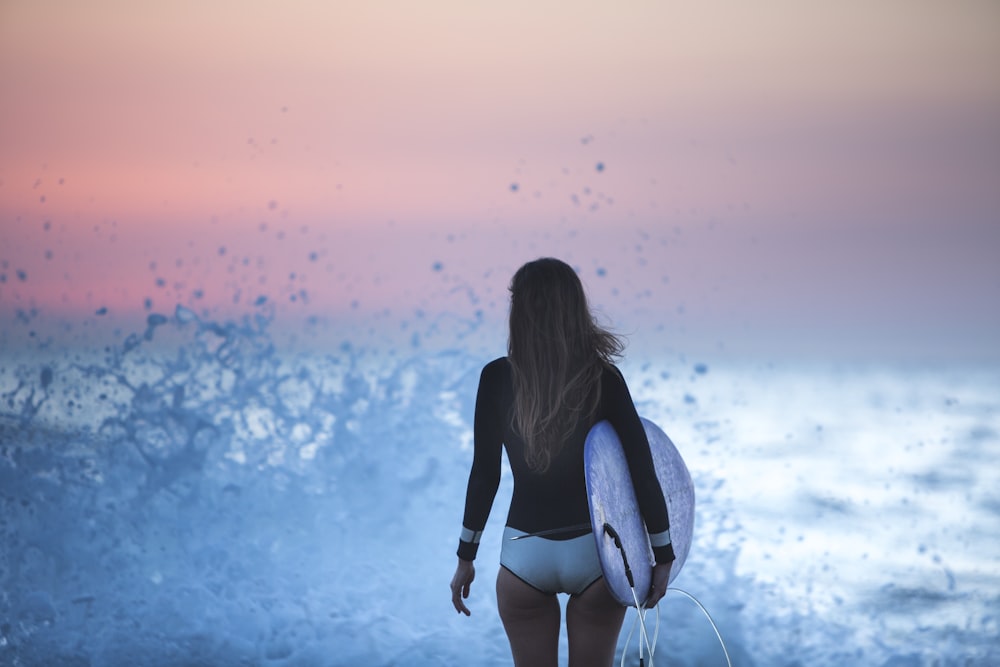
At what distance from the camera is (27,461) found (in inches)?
154

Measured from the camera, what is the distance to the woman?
1.54 metres

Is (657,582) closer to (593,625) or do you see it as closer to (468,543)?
(593,625)

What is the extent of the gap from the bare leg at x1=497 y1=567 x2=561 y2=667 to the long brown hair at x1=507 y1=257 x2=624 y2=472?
20cm

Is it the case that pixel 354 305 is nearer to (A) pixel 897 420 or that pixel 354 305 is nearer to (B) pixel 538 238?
(B) pixel 538 238

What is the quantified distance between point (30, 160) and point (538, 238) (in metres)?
1.86

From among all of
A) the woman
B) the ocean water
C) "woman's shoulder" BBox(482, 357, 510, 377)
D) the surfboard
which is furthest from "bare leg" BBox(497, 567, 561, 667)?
the ocean water

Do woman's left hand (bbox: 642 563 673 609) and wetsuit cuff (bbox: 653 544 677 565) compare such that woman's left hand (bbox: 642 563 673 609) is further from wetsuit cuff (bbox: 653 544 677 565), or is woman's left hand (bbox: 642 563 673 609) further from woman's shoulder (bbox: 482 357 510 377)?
woman's shoulder (bbox: 482 357 510 377)

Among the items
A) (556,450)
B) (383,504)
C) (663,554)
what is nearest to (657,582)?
(663,554)

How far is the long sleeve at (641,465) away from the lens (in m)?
1.55

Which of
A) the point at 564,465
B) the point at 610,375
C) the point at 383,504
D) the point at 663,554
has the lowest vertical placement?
the point at 663,554

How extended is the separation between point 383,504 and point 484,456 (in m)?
2.49

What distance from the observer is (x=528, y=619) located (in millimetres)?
1627

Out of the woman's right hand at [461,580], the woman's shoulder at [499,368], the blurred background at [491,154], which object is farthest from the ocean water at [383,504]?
the woman's shoulder at [499,368]

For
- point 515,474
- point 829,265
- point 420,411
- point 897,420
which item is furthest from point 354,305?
point 515,474
